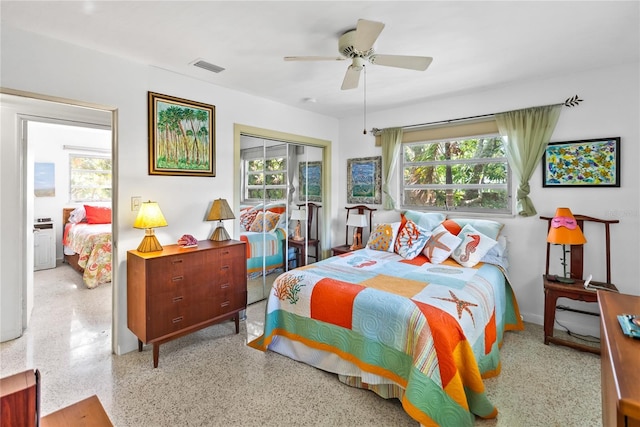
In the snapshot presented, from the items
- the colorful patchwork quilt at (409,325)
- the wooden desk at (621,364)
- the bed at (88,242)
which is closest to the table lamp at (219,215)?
the colorful patchwork quilt at (409,325)

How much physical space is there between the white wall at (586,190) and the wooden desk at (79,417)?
3651 mm

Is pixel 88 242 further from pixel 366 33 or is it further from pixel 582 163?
pixel 582 163

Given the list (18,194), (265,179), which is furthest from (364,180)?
(18,194)

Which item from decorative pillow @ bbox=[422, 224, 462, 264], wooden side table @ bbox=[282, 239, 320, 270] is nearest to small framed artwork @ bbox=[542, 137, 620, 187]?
decorative pillow @ bbox=[422, 224, 462, 264]

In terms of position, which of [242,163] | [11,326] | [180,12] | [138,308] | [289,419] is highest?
[180,12]

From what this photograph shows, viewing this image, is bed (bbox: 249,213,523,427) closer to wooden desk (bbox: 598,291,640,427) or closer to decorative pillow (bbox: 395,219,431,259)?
decorative pillow (bbox: 395,219,431,259)

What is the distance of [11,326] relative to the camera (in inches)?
113

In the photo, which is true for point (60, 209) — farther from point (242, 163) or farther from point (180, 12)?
point (180, 12)

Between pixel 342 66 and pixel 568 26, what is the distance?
5.42 ft

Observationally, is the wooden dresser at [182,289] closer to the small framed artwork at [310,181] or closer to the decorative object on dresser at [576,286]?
the small framed artwork at [310,181]

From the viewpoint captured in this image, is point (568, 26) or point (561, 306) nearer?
point (568, 26)

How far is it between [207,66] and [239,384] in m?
2.68

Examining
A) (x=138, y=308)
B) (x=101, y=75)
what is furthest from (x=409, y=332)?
(x=101, y=75)

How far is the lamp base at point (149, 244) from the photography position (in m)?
2.58
